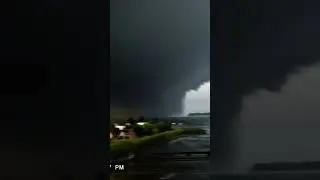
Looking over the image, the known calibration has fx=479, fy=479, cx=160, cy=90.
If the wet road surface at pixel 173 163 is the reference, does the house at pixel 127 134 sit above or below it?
above

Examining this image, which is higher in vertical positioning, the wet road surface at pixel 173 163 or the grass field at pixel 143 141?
the grass field at pixel 143 141

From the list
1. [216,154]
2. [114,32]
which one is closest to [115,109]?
[114,32]

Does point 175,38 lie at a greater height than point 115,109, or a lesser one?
greater

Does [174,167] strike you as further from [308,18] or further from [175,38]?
[308,18]

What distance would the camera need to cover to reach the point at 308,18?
1.60 meters

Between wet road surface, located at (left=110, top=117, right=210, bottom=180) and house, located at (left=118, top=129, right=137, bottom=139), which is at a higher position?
house, located at (left=118, top=129, right=137, bottom=139)

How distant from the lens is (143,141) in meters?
1.54

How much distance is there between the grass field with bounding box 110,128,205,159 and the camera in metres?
1.54

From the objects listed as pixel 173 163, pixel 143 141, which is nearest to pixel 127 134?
pixel 143 141

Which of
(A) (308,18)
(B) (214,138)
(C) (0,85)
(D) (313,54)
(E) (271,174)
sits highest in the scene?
(A) (308,18)

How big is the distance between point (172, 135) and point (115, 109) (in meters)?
0.20

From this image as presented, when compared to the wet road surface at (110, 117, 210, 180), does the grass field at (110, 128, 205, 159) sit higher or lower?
higher

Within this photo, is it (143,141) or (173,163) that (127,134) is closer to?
(143,141)

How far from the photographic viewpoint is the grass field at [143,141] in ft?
5.04
